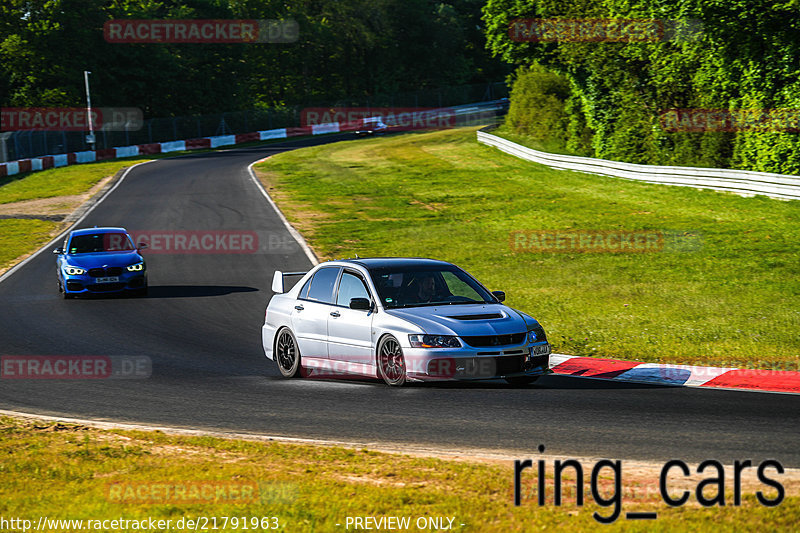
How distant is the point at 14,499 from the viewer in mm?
6828

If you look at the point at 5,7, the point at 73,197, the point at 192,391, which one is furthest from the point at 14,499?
the point at 5,7

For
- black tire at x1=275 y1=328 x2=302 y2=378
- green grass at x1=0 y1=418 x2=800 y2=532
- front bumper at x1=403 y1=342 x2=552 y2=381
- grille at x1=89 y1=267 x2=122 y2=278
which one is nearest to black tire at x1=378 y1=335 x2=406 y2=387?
front bumper at x1=403 y1=342 x2=552 y2=381

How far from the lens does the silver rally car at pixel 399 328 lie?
411 inches

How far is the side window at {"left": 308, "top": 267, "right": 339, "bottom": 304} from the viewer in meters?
12.2

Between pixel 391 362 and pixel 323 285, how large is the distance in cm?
194

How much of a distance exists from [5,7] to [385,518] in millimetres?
72057

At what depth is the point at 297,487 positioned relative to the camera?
22.7 feet

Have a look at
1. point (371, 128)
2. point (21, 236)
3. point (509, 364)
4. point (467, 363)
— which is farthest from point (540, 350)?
point (371, 128)

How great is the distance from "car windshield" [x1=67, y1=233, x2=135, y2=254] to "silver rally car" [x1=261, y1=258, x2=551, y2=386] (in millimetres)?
9656

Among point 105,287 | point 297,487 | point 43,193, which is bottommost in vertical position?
point 43,193

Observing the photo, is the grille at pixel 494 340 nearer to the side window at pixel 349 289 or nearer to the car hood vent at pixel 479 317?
the car hood vent at pixel 479 317

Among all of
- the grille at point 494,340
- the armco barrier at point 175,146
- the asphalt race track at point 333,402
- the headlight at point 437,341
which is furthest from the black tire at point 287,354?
the armco barrier at point 175,146

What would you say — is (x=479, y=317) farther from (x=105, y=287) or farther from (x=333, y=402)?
(x=105, y=287)

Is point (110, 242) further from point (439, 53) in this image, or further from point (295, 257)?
point (439, 53)
